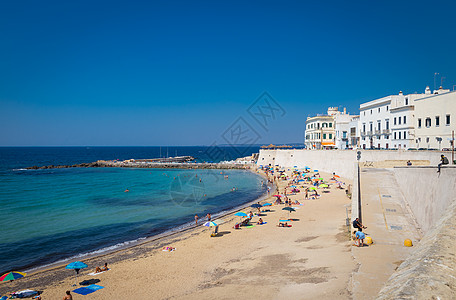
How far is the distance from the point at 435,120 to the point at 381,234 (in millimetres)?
22691

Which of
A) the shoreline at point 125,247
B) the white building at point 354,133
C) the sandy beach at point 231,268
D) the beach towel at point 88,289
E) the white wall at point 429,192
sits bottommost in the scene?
the shoreline at point 125,247

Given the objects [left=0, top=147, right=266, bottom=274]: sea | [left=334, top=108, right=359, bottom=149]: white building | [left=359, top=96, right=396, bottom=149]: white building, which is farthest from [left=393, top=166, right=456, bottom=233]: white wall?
[left=334, top=108, right=359, bottom=149]: white building

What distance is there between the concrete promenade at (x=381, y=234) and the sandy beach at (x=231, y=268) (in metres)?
0.53

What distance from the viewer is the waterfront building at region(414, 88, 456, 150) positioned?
Answer: 28688 millimetres

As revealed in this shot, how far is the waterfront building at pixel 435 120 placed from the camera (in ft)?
94.1

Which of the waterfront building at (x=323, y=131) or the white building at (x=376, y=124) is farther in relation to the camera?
the waterfront building at (x=323, y=131)

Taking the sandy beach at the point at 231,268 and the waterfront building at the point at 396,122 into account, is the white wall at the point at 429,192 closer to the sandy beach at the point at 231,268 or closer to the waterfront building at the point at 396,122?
the sandy beach at the point at 231,268

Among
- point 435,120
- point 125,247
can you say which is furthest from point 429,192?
point 435,120

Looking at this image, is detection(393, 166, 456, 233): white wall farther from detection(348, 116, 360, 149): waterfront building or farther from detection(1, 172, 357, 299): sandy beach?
detection(348, 116, 360, 149): waterfront building

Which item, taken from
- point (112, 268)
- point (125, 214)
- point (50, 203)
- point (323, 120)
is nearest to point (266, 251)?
point (112, 268)

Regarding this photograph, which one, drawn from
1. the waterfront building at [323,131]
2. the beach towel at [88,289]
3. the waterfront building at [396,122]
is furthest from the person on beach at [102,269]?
the waterfront building at [323,131]

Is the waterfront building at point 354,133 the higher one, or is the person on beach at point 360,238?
the waterfront building at point 354,133

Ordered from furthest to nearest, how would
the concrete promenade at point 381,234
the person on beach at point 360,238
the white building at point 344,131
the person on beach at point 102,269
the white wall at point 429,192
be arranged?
the white building at point 344,131 < the person on beach at point 102,269 < the white wall at point 429,192 < the person on beach at point 360,238 < the concrete promenade at point 381,234

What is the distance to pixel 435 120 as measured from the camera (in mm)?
30688
